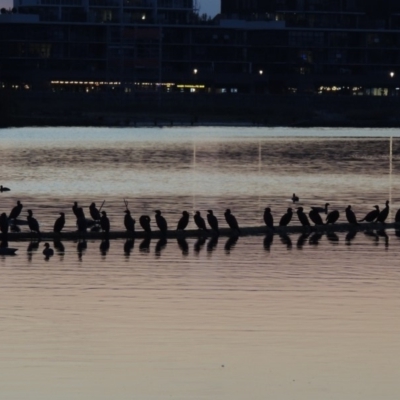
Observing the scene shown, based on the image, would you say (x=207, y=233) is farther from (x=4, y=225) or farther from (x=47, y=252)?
(x=47, y=252)

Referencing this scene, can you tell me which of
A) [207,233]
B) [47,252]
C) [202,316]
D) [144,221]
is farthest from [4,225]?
[202,316]

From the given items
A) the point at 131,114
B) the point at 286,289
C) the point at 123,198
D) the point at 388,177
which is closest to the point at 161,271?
the point at 286,289

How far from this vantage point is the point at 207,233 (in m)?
40.9

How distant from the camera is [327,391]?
69.7ft

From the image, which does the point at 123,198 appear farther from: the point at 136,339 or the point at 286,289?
the point at 136,339

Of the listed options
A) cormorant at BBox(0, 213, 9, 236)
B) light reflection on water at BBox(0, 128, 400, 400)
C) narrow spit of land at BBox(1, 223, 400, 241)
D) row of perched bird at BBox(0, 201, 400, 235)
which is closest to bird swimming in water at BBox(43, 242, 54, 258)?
light reflection on water at BBox(0, 128, 400, 400)

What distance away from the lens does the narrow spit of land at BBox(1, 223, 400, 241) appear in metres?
39.9

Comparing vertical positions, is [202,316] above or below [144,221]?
below

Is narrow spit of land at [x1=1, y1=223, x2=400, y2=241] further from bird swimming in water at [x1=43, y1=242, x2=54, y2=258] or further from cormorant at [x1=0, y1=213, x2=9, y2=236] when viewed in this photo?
bird swimming in water at [x1=43, y1=242, x2=54, y2=258]

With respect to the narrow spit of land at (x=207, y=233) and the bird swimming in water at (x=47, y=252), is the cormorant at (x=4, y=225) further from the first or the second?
the bird swimming in water at (x=47, y=252)

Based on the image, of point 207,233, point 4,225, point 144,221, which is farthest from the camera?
point 207,233

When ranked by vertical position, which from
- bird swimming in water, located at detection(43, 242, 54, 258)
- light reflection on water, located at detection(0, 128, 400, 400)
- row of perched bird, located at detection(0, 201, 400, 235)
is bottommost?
light reflection on water, located at detection(0, 128, 400, 400)

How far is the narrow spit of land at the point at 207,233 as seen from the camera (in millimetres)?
39906

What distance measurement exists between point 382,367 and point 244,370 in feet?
7.10
